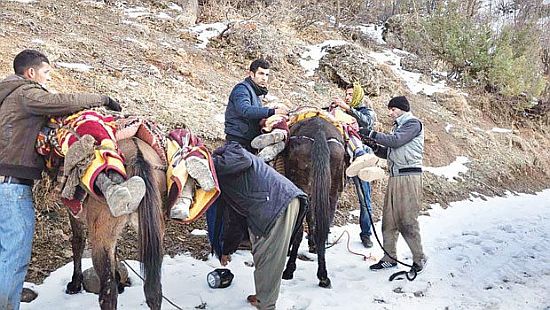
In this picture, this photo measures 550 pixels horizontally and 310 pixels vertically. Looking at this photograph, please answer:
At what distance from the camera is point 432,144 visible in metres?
10.2

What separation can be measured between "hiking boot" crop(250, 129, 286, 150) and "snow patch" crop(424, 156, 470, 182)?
5488mm

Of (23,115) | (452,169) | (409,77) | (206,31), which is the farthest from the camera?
(409,77)

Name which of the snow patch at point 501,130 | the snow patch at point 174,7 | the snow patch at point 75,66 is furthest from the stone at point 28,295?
the snow patch at point 501,130

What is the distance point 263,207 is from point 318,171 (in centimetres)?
102

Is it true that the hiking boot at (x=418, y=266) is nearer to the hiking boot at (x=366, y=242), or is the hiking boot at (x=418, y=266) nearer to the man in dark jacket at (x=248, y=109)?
the hiking boot at (x=366, y=242)

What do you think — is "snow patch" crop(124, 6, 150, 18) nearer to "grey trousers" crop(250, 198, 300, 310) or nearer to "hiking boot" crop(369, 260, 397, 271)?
"hiking boot" crop(369, 260, 397, 271)

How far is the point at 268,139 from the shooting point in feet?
14.5

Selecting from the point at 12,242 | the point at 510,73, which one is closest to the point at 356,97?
the point at 12,242

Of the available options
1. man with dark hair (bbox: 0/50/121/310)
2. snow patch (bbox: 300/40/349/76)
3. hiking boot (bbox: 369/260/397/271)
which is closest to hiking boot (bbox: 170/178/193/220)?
man with dark hair (bbox: 0/50/121/310)

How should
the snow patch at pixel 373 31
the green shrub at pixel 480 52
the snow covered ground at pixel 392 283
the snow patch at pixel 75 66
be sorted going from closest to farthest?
the snow covered ground at pixel 392 283 < the snow patch at pixel 75 66 < the green shrub at pixel 480 52 < the snow patch at pixel 373 31

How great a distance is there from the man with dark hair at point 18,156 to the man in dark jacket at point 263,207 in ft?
3.56

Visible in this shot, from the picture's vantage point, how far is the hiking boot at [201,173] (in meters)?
3.06

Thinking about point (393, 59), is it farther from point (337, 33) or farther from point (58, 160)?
point (58, 160)

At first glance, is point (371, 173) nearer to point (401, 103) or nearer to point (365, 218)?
point (401, 103)
